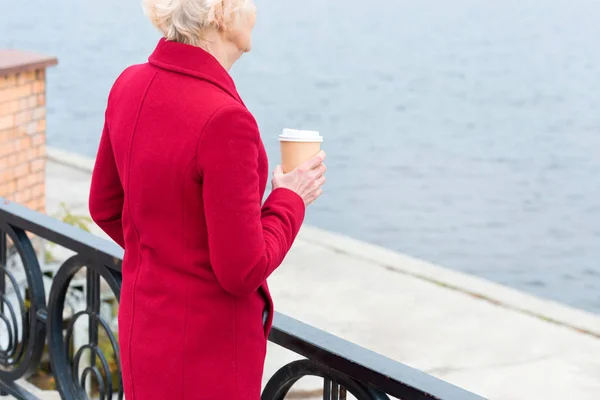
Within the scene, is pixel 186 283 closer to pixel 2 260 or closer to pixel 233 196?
pixel 233 196

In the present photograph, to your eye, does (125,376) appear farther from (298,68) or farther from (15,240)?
(298,68)

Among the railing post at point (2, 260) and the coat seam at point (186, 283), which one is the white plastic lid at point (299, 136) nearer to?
the coat seam at point (186, 283)

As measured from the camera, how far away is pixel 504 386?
14.8 feet

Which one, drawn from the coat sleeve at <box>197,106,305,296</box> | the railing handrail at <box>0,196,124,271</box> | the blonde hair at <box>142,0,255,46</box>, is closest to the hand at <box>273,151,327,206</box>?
the coat sleeve at <box>197,106,305,296</box>

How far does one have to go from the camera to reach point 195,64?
1827 mm

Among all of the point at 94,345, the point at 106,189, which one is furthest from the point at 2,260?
the point at 106,189

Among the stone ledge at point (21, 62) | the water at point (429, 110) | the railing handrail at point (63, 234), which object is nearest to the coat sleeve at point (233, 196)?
the railing handrail at point (63, 234)

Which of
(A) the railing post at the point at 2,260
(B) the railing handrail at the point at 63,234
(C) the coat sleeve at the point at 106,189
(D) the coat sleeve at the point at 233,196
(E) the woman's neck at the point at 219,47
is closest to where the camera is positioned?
(D) the coat sleeve at the point at 233,196

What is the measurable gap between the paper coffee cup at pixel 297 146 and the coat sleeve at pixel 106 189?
380mm

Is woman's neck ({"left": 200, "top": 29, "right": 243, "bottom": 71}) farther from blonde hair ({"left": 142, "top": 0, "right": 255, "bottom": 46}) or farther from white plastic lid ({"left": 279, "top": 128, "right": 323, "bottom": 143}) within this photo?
white plastic lid ({"left": 279, "top": 128, "right": 323, "bottom": 143})

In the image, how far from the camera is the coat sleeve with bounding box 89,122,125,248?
2061 millimetres

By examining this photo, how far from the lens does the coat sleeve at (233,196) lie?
5.69 ft

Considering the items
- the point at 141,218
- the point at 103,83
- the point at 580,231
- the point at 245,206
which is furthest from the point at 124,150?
the point at 103,83

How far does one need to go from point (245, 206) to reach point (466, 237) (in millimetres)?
6948
